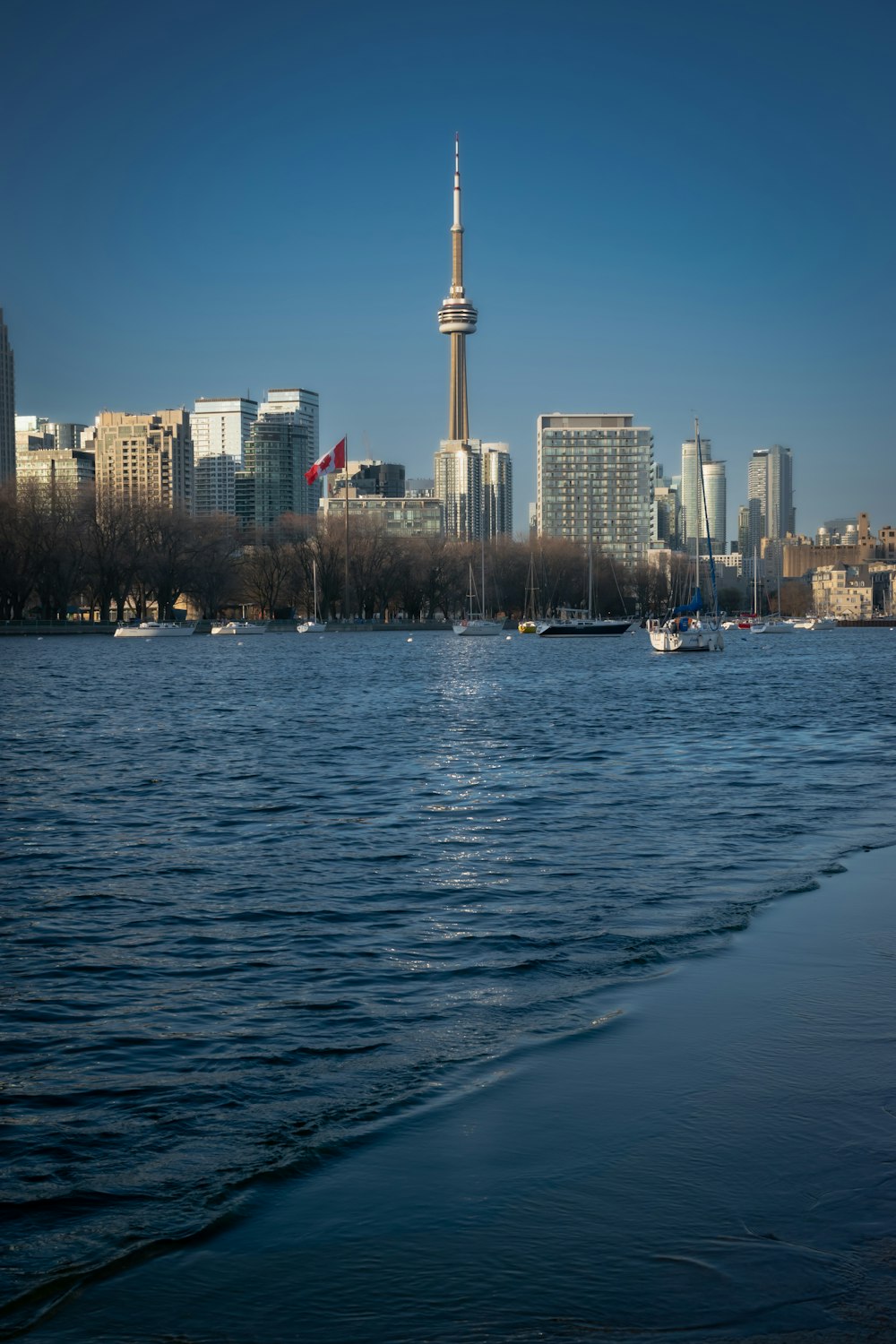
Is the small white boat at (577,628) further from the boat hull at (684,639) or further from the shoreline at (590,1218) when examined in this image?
the shoreline at (590,1218)

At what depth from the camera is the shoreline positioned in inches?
193

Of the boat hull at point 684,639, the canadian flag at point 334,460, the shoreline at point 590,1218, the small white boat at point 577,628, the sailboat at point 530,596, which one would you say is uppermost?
the canadian flag at point 334,460

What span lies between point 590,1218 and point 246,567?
148207 millimetres

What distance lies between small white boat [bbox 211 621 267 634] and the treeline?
3.63 m

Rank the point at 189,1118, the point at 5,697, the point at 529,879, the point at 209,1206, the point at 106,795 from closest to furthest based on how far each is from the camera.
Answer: the point at 209,1206 < the point at 189,1118 < the point at 529,879 < the point at 106,795 < the point at 5,697

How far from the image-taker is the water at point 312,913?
21.9 ft

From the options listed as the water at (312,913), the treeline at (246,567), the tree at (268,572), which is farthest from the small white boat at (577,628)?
the water at (312,913)

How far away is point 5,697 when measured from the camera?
45656 mm

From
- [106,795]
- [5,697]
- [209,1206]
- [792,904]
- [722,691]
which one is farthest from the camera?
[722,691]

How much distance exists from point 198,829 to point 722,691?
36.5 meters

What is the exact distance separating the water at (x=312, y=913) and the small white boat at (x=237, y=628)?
102298 millimetres

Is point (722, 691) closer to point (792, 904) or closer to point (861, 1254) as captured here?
point (792, 904)

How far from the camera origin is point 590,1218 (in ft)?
18.5

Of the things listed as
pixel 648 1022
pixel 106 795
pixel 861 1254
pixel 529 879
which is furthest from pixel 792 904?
pixel 106 795
